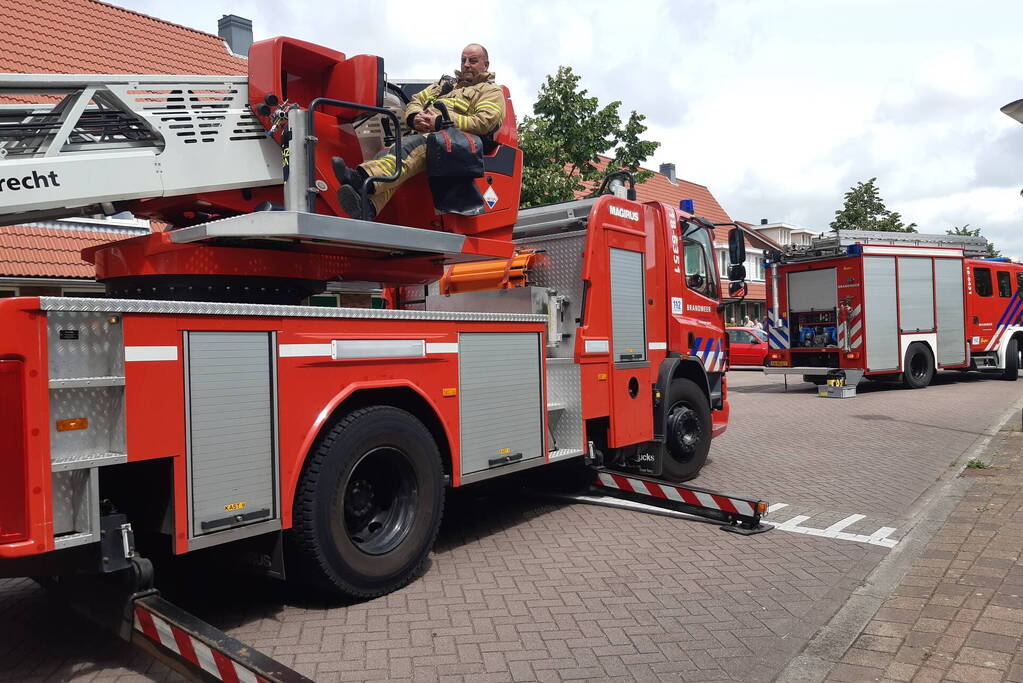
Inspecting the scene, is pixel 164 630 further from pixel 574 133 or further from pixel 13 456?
pixel 574 133

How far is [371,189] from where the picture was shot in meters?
4.80

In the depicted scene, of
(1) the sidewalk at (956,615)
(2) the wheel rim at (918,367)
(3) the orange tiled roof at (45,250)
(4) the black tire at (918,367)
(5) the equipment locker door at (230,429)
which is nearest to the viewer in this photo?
(5) the equipment locker door at (230,429)

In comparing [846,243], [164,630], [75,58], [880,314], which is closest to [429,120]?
[164,630]

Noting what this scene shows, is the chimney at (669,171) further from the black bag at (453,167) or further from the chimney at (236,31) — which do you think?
the black bag at (453,167)

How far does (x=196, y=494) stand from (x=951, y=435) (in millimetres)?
10540

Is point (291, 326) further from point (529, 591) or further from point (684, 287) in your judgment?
point (684, 287)

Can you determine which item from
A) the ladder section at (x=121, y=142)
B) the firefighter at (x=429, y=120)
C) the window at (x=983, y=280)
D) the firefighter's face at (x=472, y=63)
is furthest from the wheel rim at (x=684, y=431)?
the window at (x=983, y=280)

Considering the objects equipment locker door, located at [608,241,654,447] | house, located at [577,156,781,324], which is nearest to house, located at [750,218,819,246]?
house, located at [577,156,781,324]

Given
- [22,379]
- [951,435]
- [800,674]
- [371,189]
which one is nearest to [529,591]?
[800,674]

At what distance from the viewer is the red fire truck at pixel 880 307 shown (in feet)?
55.5

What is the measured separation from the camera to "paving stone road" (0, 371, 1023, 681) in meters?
3.87

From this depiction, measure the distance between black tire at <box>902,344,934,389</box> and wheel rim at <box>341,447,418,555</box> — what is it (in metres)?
15.8

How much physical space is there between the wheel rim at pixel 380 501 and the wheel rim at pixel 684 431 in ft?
11.5

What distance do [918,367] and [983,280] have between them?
132 inches
